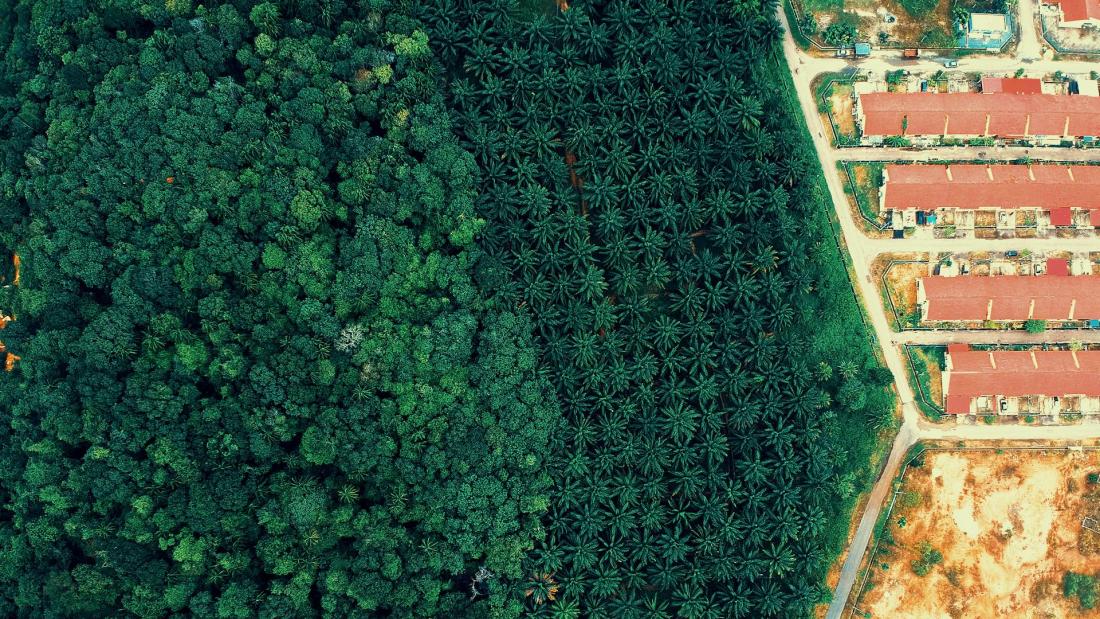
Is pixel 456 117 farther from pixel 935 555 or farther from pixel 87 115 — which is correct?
pixel 935 555

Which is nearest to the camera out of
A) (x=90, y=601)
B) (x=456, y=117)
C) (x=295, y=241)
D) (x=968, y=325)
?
(x=90, y=601)

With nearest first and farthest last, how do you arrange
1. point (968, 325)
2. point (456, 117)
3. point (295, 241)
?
point (295, 241) < point (456, 117) < point (968, 325)

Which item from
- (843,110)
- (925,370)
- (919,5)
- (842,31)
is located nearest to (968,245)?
(925,370)

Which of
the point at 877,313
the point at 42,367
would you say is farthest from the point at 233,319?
the point at 877,313

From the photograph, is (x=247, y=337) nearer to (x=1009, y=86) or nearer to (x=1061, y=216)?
(x=1009, y=86)

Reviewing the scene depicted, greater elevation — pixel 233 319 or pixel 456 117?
pixel 456 117

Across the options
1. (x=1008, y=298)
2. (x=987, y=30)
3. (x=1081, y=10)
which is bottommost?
(x=1008, y=298)

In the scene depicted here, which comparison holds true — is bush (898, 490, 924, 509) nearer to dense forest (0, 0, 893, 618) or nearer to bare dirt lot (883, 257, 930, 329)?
dense forest (0, 0, 893, 618)
